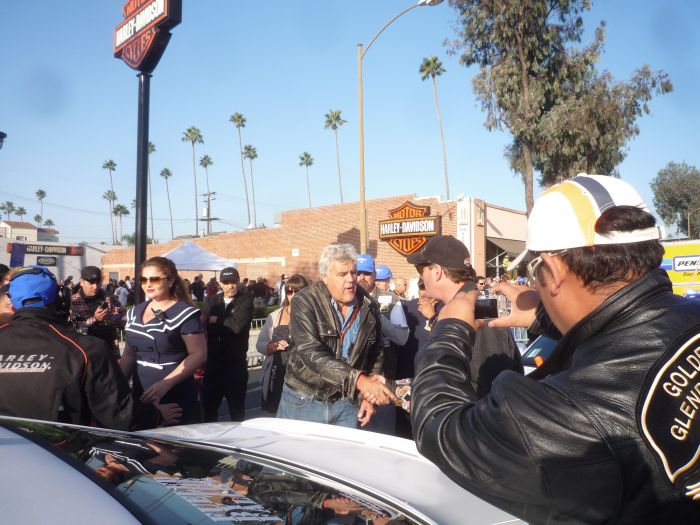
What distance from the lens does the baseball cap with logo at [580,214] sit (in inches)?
52.9

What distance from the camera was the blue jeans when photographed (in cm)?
340

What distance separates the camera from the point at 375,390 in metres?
3.05

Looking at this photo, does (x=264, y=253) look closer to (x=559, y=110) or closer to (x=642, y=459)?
(x=559, y=110)

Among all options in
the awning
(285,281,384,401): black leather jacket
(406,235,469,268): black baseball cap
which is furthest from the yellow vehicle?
(406,235,469,268): black baseball cap

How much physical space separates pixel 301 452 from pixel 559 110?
19256mm

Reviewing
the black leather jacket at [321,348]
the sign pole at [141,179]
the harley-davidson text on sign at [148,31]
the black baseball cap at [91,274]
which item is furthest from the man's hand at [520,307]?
the harley-davidson text on sign at [148,31]

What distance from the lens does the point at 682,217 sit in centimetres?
4856

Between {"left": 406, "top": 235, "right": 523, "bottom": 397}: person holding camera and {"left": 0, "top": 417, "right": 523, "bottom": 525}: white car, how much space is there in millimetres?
839

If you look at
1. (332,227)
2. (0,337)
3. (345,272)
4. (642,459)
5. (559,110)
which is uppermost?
(559,110)

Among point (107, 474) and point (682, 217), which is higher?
point (682, 217)

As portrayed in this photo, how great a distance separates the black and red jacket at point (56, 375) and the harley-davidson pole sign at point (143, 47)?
3.57 meters

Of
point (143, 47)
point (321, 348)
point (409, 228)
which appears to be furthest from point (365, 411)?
point (409, 228)

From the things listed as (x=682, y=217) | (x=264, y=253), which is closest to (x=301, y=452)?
(x=264, y=253)

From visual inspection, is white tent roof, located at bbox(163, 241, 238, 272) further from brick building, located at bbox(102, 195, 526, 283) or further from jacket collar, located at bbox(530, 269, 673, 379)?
jacket collar, located at bbox(530, 269, 673, 379)
